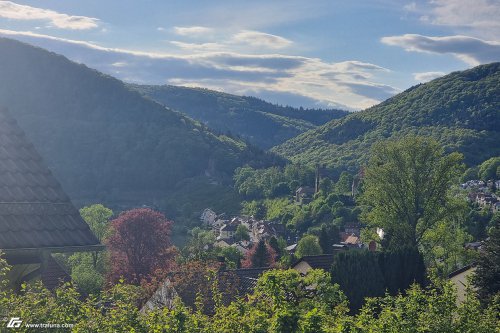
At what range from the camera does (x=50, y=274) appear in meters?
14.7

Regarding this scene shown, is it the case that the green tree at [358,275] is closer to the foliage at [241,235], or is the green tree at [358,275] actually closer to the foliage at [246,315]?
Result: the foliage at [246,315]

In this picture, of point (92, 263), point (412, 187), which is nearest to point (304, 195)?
point (92, 263)

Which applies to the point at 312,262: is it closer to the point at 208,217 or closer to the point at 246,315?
the point at 246,315

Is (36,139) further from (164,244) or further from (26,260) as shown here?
(26,260)

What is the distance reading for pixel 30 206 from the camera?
8.23 meters

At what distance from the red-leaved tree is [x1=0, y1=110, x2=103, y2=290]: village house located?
42.5 meters

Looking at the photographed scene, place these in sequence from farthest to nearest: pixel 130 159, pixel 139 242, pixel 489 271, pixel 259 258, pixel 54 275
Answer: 1. pixel 130 159
2. pixel 259 258
3. pixel 139 242
4. pixel 489 271
5. pixel 54 275

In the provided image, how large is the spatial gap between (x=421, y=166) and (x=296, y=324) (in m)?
35.1

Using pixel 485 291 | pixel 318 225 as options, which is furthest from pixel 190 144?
pixel 485 291

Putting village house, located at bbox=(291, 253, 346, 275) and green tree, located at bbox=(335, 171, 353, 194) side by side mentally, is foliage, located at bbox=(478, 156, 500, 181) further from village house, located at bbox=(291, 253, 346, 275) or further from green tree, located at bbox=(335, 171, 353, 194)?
village house, located at bbox=(291, 253, 346, 275)

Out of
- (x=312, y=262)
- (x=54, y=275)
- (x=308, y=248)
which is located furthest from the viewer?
(x=308, y=248)

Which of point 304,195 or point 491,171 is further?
point 491,171

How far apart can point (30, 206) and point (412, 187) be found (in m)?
37.1

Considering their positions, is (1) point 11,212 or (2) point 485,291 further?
(2) point 485,291
